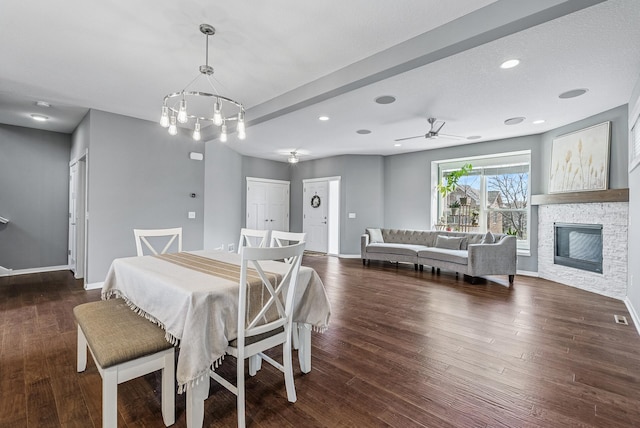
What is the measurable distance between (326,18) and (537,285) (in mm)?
5075

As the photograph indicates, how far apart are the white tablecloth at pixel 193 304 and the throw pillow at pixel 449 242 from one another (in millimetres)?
4416

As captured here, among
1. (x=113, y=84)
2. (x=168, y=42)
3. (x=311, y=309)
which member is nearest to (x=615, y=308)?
(x=311, y=309)

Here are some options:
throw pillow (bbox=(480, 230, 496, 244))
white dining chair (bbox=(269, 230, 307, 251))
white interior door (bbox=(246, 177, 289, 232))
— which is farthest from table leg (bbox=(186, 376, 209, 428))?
white interior door (bbox=(246, 177, 289, 232))

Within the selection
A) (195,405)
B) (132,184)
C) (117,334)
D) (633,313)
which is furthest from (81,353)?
(633,313)

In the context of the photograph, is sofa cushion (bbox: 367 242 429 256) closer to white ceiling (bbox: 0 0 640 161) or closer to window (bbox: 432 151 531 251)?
window (bbox: 432 151 531 251)

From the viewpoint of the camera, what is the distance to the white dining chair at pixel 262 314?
1.55 metres

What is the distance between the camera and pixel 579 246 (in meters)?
4.63

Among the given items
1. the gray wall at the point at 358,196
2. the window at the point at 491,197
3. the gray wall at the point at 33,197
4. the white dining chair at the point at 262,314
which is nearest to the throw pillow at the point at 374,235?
the gray wall at the point at 358,196

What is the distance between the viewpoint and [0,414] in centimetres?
167

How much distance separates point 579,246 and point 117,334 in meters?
6.01

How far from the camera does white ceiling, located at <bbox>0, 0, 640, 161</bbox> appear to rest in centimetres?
209

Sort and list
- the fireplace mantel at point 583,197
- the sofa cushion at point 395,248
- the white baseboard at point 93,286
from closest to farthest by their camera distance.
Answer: the fireplace mantel at point 583,197 < the white baseboard at point 93,286 < the sofa cushion at point 395,248

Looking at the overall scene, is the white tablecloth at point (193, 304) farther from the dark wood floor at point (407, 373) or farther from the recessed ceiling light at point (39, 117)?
the recessed ceiling light at point (39, 117)

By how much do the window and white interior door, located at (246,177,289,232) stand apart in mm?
4184
